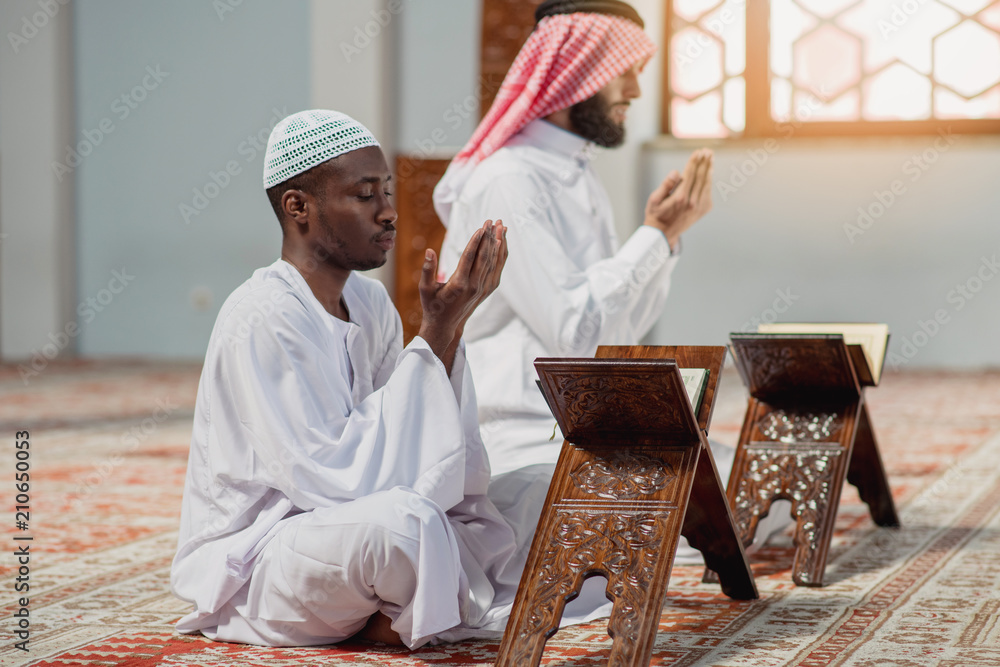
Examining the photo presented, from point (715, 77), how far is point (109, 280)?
491 centimetres

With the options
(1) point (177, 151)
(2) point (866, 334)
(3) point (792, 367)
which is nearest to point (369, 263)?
(3) point (792, 367)

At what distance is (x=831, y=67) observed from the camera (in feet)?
26.6

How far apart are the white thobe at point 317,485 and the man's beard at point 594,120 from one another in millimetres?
1002

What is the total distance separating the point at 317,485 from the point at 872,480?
1.77 meters

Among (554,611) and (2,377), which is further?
(2,377)

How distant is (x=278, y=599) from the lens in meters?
2.15

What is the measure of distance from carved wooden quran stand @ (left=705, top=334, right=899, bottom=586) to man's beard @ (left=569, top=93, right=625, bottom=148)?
0.63 m

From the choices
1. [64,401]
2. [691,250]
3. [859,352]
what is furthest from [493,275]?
[691,250]

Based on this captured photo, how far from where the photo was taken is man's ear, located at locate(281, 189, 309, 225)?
7.45ft

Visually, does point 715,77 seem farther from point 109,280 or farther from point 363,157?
point 363,157

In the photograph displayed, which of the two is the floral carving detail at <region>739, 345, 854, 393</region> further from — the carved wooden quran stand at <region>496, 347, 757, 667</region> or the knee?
the knee

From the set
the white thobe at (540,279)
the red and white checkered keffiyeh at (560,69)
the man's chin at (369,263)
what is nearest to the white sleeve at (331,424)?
the man's chin at (369,263)

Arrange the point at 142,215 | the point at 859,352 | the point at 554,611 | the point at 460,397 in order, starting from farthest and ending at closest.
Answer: the point at 142,215 < the point at 859,352 < the point at 460,397 < the point at 554,611

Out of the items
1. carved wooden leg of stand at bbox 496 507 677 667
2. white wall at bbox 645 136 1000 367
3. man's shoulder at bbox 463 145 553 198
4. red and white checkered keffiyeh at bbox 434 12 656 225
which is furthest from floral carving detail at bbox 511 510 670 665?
white wall at bbox 645 136 1000 367
